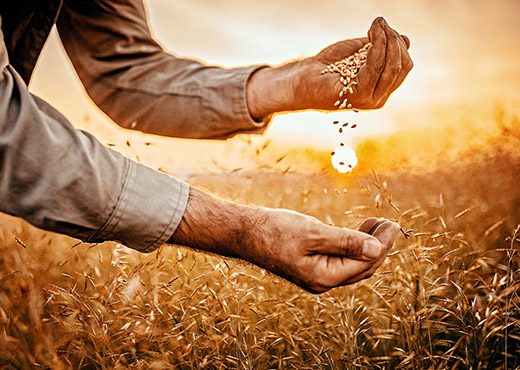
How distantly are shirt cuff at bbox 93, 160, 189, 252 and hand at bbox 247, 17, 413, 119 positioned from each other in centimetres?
50

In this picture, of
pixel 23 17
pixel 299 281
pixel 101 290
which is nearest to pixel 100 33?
pixel 23 17

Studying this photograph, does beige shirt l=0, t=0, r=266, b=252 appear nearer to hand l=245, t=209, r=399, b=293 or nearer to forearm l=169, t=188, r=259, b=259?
forearm l=169, t=188, r=259, b=259

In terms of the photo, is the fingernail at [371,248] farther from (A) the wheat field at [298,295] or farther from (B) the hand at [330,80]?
(B) the hand at [330,80]

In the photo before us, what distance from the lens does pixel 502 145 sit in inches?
89.3

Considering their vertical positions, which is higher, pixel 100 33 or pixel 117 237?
pixel 100 33

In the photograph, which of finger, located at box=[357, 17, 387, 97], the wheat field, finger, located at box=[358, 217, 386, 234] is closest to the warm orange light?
the wheat field

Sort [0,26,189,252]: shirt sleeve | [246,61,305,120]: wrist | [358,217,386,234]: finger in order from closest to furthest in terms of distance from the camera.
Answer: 1. [0,26,189,252]: shirt sleeve
2. [358,217,386,234]: finger
3. [246,61,305,120]: wrist

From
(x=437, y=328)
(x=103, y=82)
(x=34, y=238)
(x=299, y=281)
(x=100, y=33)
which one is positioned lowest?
(x=34, y=238)

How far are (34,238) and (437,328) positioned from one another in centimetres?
147

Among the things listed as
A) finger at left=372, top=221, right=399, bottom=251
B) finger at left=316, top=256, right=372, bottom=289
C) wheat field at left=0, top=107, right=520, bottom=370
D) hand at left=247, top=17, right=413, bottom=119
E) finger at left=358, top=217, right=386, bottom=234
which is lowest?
wheat field at left=0, top=107, right=520, bottom=370

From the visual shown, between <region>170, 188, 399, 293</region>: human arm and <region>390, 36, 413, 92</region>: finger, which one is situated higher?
<region>390, 36, 413, 92</region>: finger

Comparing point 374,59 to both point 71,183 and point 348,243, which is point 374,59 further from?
point 71,183

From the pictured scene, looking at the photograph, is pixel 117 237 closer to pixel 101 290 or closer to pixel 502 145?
pixel 101 290

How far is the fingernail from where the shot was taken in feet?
3.09
